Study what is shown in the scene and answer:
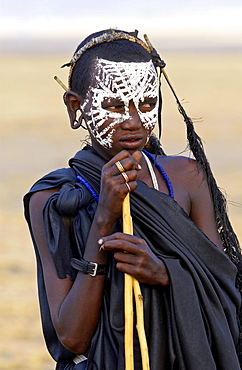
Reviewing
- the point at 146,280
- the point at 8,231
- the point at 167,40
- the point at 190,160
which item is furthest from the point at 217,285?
the point at 167,40

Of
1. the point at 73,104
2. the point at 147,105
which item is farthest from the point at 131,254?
the point at 73,104

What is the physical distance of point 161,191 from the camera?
11.5ft

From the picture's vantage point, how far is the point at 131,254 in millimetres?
3139

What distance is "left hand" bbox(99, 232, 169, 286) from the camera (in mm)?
3111

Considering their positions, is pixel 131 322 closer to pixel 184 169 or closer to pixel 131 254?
pixel 131 254

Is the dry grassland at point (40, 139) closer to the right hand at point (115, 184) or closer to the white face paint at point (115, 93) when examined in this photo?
the white face paint at point (115, 93)

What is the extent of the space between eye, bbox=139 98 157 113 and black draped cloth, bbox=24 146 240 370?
0.26 meters

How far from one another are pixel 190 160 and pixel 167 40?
2303 cm

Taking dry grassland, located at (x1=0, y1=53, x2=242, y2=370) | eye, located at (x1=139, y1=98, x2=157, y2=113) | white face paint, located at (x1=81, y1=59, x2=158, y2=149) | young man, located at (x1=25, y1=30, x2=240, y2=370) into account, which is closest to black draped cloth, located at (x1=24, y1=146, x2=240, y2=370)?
young man, located at (x1=25, y1=30, x2=240, y2=370)

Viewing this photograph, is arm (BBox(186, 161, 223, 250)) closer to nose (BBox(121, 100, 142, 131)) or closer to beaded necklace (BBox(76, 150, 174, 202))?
beaded necklace (BBox(76, 150, 174, 202))

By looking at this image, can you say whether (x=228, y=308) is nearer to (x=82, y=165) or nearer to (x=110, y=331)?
(x=110, y=331)

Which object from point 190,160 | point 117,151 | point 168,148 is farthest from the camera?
point 168,148

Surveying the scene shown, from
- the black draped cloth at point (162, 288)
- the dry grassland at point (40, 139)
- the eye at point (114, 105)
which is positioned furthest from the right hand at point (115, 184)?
the dry grassland at point (40, 139)

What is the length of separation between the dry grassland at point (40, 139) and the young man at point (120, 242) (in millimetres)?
2641
